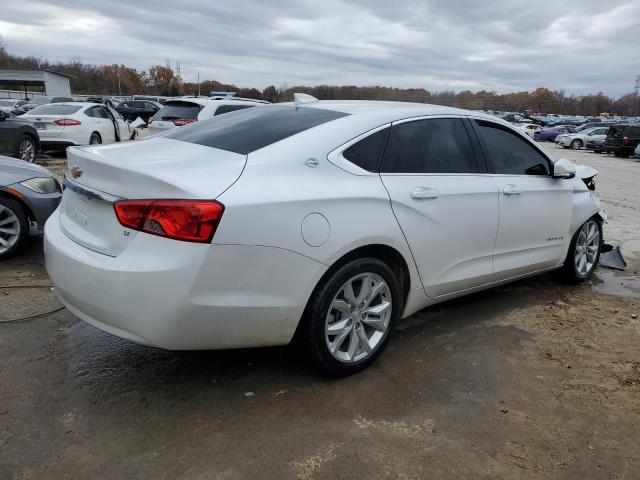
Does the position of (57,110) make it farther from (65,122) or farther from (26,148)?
(26,148)

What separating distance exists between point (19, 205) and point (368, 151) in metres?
3.68

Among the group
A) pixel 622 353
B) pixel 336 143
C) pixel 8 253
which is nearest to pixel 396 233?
pixel 336 143

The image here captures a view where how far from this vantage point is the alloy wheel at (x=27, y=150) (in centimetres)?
1105

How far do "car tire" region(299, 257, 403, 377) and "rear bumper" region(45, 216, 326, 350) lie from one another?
125 mm

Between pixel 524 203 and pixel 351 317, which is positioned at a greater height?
pixel 524 203

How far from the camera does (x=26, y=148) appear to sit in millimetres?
11219

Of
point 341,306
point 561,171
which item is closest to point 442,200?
point 341,306

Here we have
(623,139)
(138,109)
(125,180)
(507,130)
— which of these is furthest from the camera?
(138,109)

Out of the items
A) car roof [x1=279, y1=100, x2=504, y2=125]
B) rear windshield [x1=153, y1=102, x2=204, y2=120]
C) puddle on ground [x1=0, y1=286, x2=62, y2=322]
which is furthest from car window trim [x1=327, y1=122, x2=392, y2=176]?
rear windshield [x1=153, y1=102, x2=204, y2=120]

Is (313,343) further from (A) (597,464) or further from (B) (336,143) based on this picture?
Answer: (A) (597,464)

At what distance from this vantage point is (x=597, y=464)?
8.39ft

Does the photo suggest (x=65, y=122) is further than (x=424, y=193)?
Yes

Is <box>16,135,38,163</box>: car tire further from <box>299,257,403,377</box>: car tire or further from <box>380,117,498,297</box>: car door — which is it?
<box>299,257,403,377</box>: car tire

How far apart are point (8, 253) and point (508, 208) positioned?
4.53m
